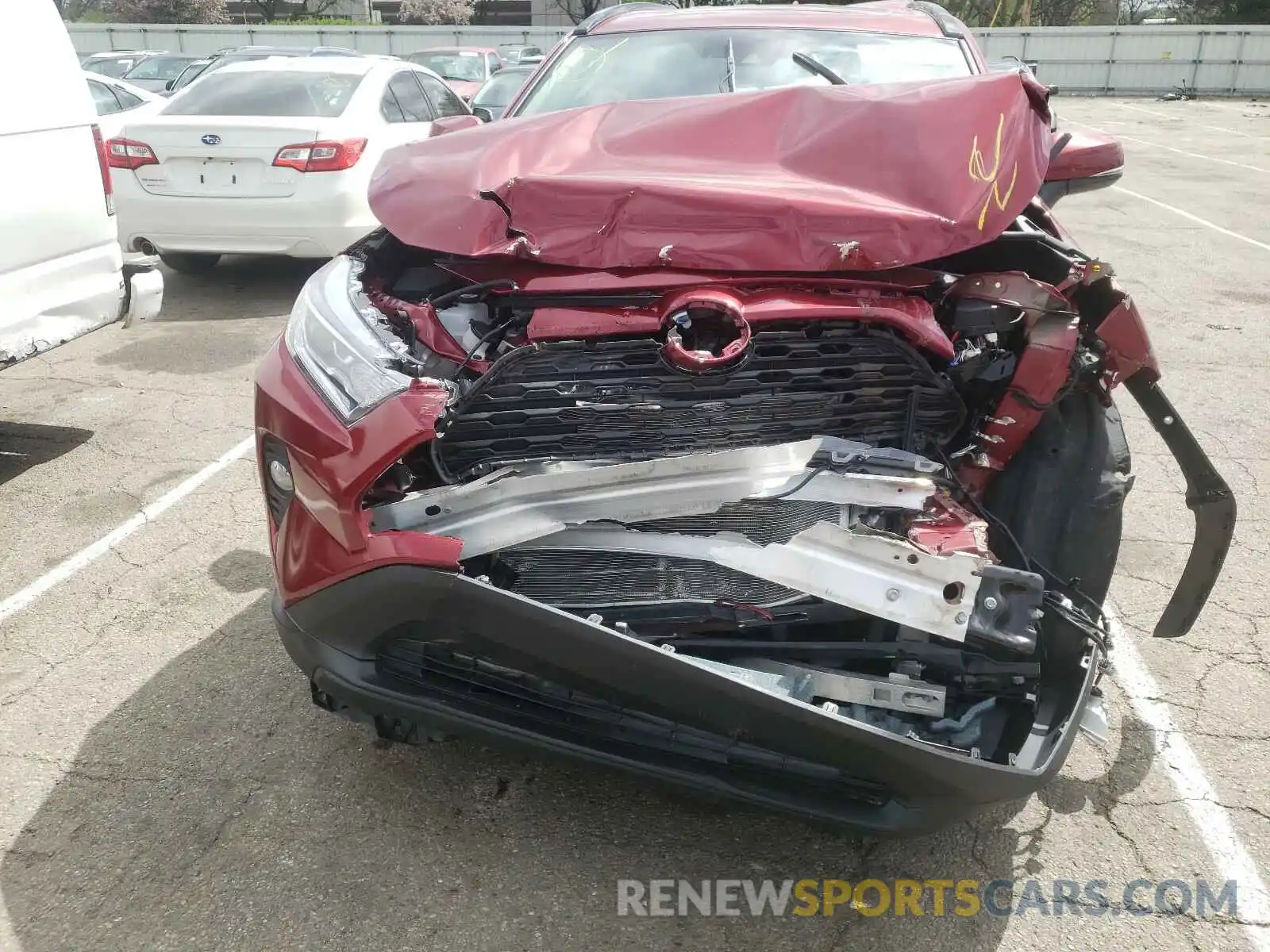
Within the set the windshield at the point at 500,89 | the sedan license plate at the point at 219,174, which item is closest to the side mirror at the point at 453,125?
the sedan license plate at the point at 219,174

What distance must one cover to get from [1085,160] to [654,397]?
1.76 meters

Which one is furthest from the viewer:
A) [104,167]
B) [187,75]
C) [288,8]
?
[288,8]

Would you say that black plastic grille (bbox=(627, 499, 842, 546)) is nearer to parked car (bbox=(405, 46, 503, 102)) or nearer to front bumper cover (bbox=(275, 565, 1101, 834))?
front bumper cover (bbox=(275, 565, 1101, 834))

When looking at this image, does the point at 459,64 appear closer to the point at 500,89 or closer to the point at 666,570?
the point at 500,89

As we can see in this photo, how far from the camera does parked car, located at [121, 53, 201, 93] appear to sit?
15633 millimetres

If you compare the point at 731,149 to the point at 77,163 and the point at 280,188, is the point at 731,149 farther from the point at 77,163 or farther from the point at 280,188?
the point at 280,188

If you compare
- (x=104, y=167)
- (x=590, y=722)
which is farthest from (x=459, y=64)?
(x=590, y=722)

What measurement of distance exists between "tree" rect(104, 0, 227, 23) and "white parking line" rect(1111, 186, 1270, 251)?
42712 millimetres

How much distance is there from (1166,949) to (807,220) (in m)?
1.87

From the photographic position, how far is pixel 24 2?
4.26m

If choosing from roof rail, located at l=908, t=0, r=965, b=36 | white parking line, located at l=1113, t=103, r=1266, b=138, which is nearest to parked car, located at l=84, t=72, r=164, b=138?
roof rail, located at l=908, t=0, r=965, b=36

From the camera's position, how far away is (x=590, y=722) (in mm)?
2176

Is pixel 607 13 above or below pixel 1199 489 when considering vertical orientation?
above

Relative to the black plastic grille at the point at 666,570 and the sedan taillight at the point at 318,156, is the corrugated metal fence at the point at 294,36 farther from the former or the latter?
the black plastic grille at the point at 666,570
